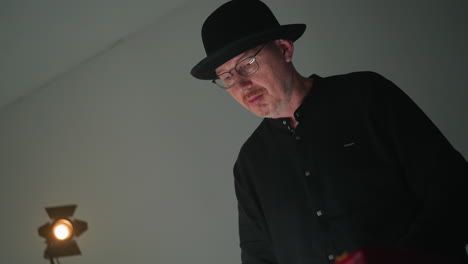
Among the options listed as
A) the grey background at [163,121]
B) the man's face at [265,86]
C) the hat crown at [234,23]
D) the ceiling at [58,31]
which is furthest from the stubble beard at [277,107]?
the ceiling at [58,31]

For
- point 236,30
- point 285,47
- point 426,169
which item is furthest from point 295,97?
point 426,169

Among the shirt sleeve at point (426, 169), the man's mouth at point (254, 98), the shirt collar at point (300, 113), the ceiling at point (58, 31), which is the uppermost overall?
the ceiling at point (58, 31)

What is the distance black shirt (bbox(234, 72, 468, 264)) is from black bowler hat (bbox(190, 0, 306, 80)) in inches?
10.2

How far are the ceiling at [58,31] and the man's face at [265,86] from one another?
1.32m

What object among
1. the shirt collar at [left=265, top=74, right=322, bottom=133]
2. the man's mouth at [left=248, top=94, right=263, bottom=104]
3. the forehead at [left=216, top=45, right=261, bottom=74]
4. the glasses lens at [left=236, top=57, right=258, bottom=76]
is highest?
the forehead at [left=216, top=45, right=261, bottom=74]

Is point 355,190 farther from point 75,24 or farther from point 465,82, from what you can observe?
point 75,24

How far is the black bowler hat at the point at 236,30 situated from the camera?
1396 millimetres

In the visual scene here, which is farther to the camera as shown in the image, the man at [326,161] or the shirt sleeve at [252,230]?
the shirt sleeve at [252,230]

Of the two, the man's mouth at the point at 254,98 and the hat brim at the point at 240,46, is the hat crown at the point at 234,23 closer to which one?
the hat brim at the point at 240,46

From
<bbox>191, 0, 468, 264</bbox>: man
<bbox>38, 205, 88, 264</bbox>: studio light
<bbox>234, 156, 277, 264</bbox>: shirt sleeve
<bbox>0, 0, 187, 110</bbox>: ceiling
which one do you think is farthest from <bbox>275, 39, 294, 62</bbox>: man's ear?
<bbox>38, 205, 88, 264</bbox>: studio light

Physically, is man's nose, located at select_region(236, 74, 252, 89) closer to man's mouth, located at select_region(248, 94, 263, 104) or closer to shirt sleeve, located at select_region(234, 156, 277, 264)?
man's mouth, located at select_region(248, 94, 263, 104)

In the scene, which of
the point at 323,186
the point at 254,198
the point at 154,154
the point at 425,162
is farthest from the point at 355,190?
the point at 154,154

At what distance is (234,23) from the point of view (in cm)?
143

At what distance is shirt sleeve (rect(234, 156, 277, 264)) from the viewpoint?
1.59 metres
